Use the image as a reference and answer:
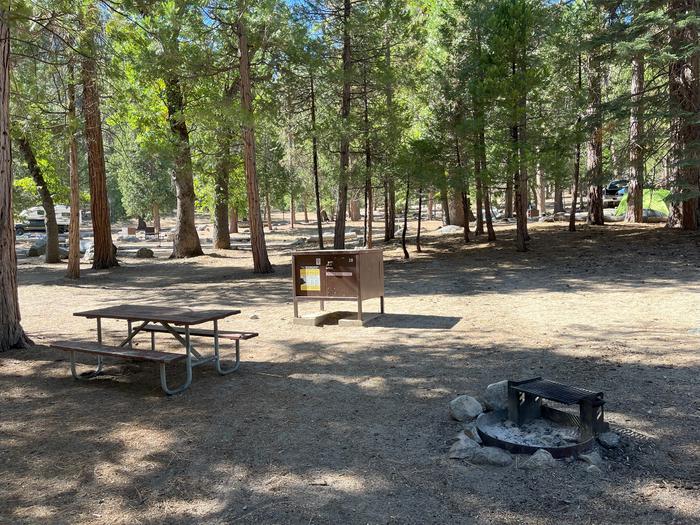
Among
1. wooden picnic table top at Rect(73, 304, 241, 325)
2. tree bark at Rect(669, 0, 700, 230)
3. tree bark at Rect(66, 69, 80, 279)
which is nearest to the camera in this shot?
wooden picnic table top at Rect(73, 304, 241, 325)

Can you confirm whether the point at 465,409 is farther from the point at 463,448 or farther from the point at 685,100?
the point at 685,100

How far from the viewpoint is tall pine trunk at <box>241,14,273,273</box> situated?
14.7m

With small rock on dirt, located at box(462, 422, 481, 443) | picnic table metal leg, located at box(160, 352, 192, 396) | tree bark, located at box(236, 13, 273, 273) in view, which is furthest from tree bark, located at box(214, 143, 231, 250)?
small rock on dirt, located at box(462, 422, 481, 443)

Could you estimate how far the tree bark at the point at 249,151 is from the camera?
579 inches

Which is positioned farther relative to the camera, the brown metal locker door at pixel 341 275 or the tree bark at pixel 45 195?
the tree bark at pixel 45 195

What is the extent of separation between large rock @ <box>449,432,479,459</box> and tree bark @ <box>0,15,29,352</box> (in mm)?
5852

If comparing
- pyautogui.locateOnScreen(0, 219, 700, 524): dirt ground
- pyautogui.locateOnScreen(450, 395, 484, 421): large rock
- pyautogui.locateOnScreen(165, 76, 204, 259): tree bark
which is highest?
pyautogui.locateOnScreen(165, 76, 204, 259): tree bark

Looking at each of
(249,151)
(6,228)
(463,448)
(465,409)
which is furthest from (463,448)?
(249,151)

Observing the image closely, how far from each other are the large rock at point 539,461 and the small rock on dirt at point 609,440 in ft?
1.44

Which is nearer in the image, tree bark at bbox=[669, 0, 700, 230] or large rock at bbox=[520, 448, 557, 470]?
large rock at bbox=[520, 448, 557, 470]

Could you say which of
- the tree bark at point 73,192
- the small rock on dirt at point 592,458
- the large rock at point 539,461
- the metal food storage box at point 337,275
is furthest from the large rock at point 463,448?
the tree bark at point 73,192

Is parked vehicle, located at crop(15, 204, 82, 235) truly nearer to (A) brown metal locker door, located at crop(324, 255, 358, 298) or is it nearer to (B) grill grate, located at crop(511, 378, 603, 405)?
(A) brown metal locker door, located at crop(324, 255, 358, 298)

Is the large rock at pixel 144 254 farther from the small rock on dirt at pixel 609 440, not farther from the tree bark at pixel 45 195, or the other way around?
the small rock on dirt at pixel 609 440

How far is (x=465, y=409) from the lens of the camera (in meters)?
4.56
